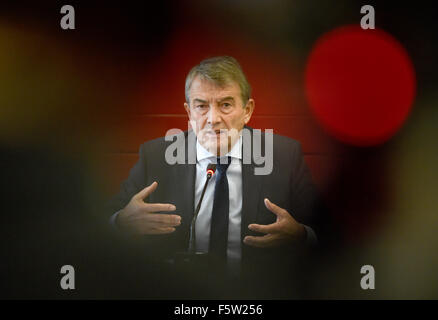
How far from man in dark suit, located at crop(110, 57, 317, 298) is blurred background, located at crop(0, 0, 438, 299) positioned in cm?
11

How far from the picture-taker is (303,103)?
1.32m

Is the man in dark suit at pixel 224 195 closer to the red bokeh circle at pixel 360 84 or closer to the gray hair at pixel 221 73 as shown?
the gray hair at pixel 221 73

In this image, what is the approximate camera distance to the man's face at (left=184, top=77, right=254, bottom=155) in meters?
1.18

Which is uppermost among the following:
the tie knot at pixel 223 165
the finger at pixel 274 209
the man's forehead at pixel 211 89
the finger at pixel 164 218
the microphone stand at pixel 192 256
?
the man's forehead at pixel 211 89

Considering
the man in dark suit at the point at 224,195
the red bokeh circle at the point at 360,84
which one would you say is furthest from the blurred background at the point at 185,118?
the man in dark suit at the point at 224,195

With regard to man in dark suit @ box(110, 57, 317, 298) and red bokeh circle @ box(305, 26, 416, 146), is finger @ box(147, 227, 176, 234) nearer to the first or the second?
man in dark suit @ box(110, 57, 317, 298)

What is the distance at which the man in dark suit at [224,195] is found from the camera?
3.89 ft

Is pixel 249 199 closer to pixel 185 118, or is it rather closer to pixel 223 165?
pixel 223 165

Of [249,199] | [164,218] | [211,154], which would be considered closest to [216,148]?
[211,154]

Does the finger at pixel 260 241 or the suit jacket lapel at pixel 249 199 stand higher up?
the suit jacket lapel at pixel 249 199

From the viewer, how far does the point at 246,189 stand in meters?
1.20

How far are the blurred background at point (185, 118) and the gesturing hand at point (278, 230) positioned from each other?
0.64 feet
